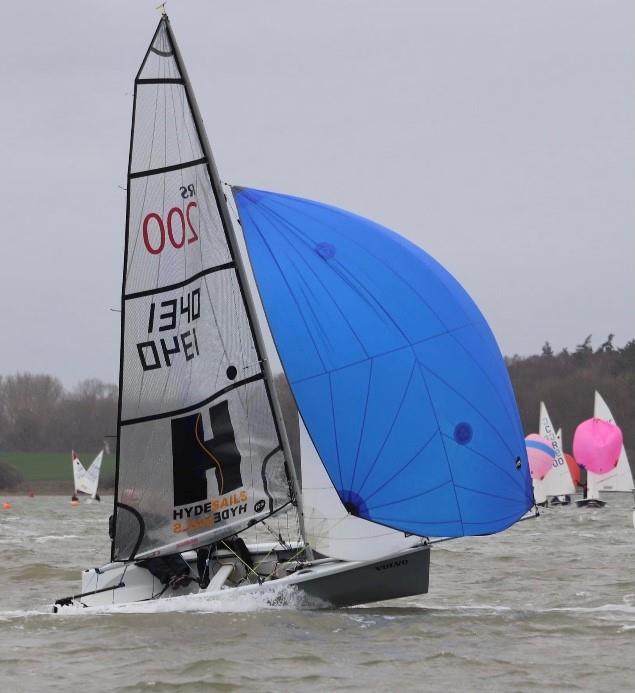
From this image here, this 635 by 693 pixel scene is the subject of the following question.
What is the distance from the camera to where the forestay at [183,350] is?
11055mm

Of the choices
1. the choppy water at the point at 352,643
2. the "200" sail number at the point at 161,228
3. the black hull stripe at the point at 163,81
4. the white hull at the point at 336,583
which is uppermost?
the black hull stripe at the point at 163,81

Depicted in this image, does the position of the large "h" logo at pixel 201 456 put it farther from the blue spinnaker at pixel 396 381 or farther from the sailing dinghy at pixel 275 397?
the blue spinnaker at pixel 396 381

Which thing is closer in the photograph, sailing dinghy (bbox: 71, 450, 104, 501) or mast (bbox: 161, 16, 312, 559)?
mast (bbox: 161, 16, 312, 559)

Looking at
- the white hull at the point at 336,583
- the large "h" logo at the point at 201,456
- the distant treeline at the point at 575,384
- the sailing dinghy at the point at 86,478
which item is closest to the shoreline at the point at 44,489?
the sailing dinghy at the point at 86,478

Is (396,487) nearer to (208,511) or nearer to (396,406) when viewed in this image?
(396,406)

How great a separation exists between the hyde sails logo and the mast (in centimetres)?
40

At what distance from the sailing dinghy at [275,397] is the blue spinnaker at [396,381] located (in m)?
0.01

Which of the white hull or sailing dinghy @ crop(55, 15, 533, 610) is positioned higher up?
sailing dinghy @ crop(55, 15, 533, 610)

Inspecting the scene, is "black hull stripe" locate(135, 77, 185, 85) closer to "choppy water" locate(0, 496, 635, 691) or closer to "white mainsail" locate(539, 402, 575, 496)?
"choppy water" locate(0, 496, 635, 691)

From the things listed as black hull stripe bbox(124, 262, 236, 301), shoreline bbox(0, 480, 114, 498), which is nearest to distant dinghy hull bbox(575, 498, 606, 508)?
black hull stripe bbox(124, 262, 236, 301)

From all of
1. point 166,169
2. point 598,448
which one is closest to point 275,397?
point 166,169

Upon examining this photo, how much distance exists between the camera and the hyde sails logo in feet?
36.4

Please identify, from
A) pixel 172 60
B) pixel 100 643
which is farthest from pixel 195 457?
pixel 172 60

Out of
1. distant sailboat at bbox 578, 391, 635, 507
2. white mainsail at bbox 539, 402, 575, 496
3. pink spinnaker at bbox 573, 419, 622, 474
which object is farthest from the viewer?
white mainsail at bbox 539, 402, 575, 496
